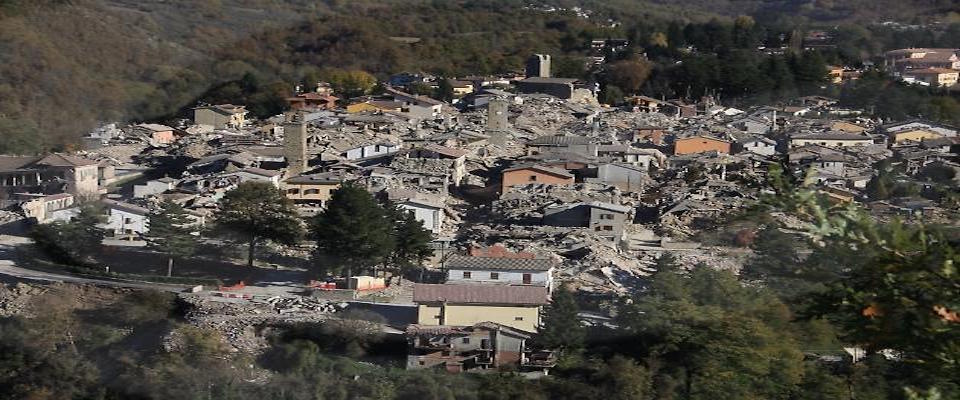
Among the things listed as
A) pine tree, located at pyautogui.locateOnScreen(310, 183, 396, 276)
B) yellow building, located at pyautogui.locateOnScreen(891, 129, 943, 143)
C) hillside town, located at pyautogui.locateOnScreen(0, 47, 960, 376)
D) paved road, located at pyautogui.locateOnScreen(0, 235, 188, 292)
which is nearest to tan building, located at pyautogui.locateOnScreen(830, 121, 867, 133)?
hillside town, located at pyautogui.locateOnScreen(0, 47, 960, 376)

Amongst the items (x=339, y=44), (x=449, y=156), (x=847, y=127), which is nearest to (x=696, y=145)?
(x=847, y=127)

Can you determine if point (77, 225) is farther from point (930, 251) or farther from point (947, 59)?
point (947, 59)

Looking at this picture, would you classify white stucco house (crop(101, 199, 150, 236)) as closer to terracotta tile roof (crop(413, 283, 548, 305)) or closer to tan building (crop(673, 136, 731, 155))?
terracotta tile roof (crop(413, 283, 548, 305))

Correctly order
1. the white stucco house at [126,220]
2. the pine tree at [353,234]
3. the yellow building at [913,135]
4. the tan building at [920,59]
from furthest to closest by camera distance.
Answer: the tan building at [920,59] < the yellow building at [913,135] < the white stucco house at [126,220] < the pine tree at [353,234]

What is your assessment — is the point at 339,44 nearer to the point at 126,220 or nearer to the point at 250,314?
the point at 126,220

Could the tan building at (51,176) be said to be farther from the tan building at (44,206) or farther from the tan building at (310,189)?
the tan building at (310,189)

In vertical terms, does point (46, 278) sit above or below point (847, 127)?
below

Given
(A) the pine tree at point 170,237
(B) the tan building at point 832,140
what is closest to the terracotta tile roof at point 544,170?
(B) the tan building at point 832,140
